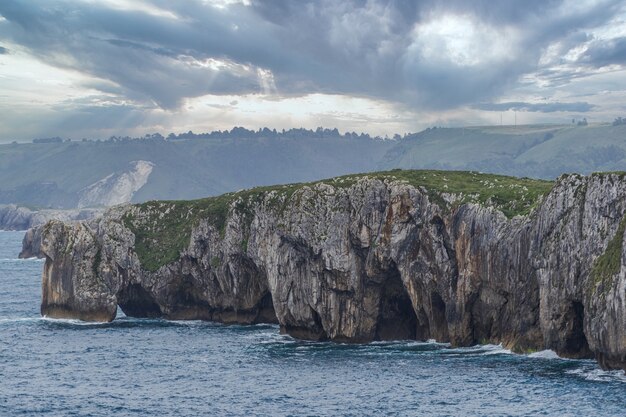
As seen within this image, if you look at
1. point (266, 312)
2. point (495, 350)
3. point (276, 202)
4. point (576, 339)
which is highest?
point (276, 202)

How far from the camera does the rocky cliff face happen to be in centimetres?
7950

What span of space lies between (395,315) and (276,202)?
79.7 ft

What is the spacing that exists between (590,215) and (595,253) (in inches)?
157

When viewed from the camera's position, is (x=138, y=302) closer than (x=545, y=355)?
No

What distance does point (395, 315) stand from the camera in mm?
101875

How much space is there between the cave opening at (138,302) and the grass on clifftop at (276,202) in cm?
573

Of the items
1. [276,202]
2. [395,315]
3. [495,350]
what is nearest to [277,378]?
[495,350]

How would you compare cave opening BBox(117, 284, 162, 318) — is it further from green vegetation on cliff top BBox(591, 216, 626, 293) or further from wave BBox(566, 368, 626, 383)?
green vegetation on cliff top BBox(591, 216, 626, 293)

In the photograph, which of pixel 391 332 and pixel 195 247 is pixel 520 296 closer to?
pixel 391 332

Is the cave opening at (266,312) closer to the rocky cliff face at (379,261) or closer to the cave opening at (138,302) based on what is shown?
the rocky cliff face at (379,261)

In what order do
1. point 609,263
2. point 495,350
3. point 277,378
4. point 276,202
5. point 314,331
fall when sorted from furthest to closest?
point 276,202, point 314,331, point 495,350, point 277,378, point 609,263

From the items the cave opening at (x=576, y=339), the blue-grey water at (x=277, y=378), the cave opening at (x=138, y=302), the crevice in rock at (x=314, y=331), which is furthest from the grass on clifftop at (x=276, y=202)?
the blue-grey water at (x=277, y=378)

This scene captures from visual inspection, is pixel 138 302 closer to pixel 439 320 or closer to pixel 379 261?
pixel 379 261

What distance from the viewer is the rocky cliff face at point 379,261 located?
3130 inches
